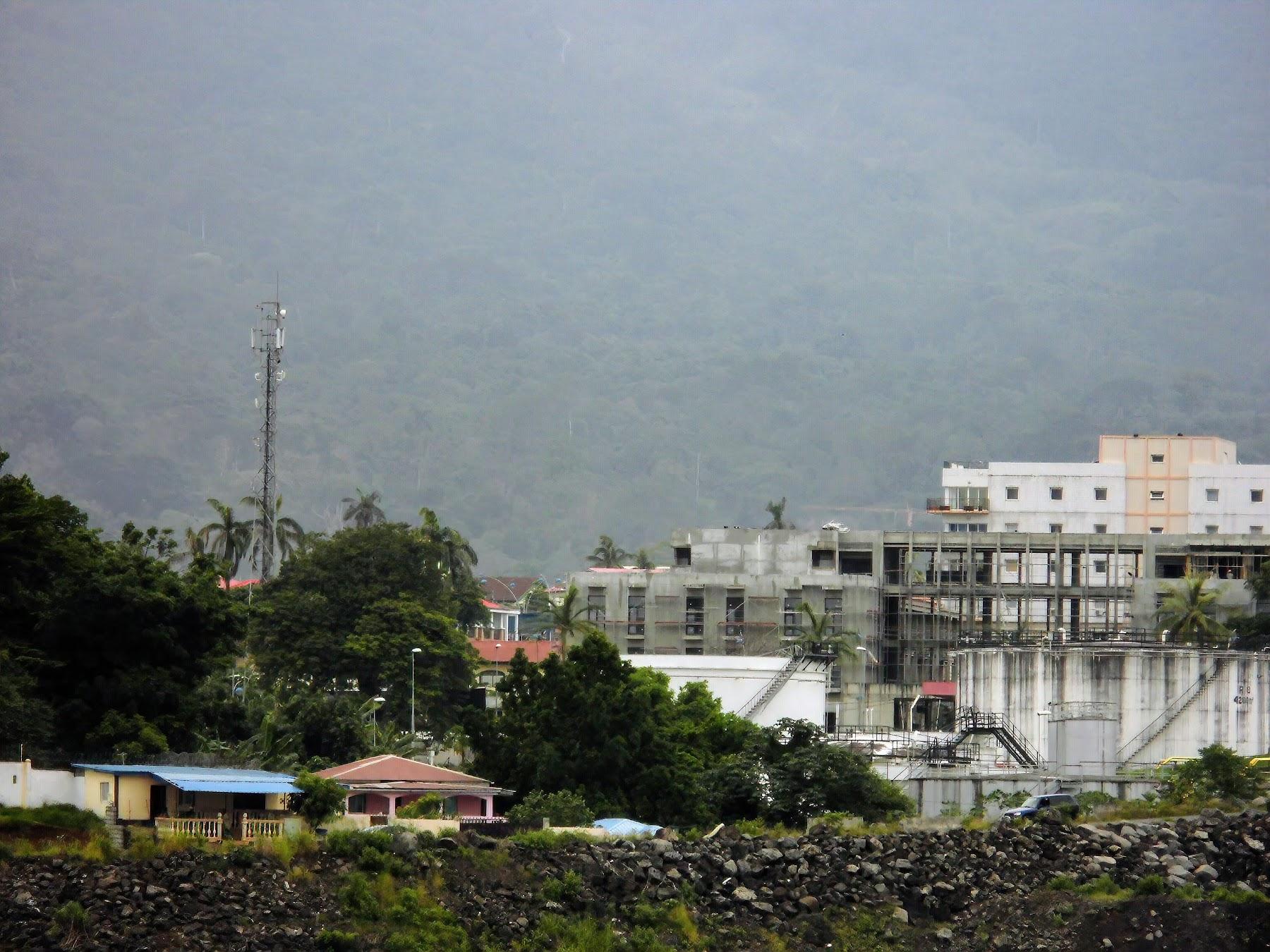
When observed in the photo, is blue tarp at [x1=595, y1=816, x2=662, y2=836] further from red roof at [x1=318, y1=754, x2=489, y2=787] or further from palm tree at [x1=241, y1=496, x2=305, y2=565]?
palm tree at [x1=241, y1=496, x2=305, y2=565]

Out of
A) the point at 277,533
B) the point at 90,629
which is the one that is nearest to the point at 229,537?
the point at 277,533

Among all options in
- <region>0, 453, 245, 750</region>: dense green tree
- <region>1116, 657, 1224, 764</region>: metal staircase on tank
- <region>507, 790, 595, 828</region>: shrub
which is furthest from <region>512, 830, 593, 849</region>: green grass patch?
<region>1116, 657, 1224, 764</region>: metal staircase on tank

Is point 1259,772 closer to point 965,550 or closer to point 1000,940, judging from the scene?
point 1000,940

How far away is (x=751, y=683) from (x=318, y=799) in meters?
49.4

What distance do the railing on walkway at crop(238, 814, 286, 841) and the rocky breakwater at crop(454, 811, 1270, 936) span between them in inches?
254

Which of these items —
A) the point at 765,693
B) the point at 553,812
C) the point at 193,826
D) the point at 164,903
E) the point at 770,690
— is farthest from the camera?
the point at 765,693

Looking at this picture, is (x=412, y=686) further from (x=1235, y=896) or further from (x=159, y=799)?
(x=1235, y=896)

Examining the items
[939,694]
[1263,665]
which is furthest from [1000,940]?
[939,694]

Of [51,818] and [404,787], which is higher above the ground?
[51,818]

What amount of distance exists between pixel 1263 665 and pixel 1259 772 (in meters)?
15.1

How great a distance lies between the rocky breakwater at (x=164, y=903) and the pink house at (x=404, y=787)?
16313 mm

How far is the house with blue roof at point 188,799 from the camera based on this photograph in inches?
1973

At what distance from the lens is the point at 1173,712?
255 ft

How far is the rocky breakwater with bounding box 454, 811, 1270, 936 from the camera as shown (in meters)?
47.2
